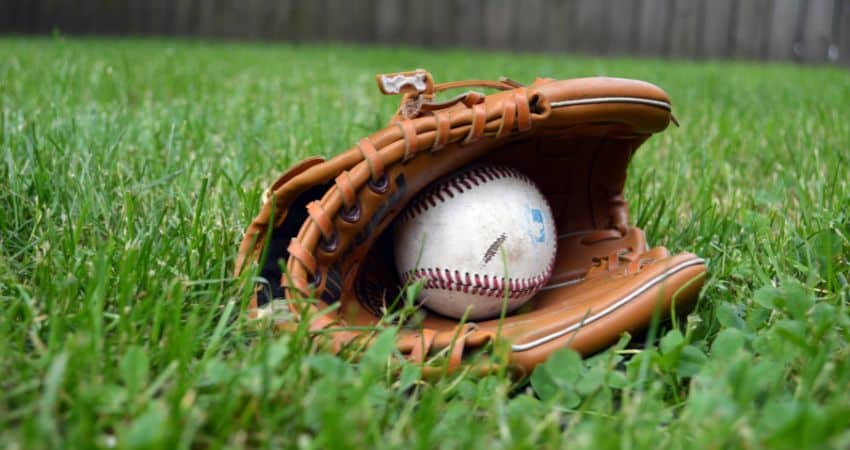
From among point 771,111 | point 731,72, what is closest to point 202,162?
point 771,111

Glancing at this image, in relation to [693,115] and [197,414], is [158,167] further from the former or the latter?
[693,115]

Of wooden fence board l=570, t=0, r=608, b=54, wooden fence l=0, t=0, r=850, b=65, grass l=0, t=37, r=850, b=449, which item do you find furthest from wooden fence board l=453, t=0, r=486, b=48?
grass l=0, t=37, r=850, b=449

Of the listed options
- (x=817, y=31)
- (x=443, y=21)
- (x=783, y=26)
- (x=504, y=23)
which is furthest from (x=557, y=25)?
(x=817, y=31)

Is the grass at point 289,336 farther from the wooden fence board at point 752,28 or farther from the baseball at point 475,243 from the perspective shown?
the wooden fence board at point 752,28

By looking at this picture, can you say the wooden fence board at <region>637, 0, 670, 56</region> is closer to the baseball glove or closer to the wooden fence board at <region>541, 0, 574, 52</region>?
the wooden fence board at <region>541, 0, 574, 52</region>

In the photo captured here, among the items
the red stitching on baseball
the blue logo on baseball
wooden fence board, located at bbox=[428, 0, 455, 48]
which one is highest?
wooden fence board, located at bbox=[428, 0, 455, 48]

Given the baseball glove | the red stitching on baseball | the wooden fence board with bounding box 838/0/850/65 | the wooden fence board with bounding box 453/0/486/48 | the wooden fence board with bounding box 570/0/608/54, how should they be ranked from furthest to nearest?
the wooden fence board with bounding box 453/0/486/48 → the wooden fence board with bounding box 570/0/608/54 → the wooden fence board with bounding box 838/0/850/65 → the red stitching on baseball → the baseball glove
